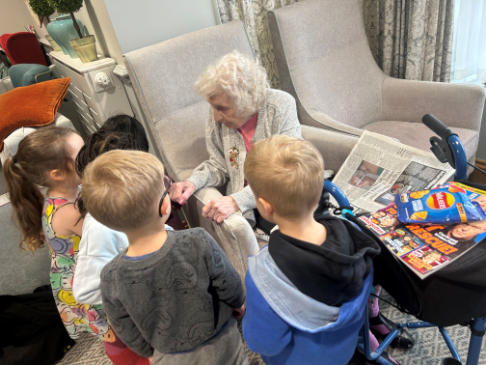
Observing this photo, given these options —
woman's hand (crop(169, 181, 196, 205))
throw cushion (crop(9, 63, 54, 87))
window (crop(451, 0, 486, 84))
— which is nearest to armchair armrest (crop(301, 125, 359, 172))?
woman's hand (crop(169, 181, 196, 205))

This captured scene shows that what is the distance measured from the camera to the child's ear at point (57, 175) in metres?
1.04

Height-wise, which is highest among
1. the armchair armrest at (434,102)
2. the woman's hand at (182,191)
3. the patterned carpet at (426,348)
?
the woman's hand at (182,191)

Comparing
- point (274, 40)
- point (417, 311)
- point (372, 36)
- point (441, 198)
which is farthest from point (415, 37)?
point (417, 311)

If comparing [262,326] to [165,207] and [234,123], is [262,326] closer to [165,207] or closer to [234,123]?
[165,207]

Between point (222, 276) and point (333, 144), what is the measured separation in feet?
2.70

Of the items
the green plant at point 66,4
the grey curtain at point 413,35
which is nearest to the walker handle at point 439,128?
Result: the grey curtain at point 413,35

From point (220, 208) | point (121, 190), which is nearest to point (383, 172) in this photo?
point (220, 208)

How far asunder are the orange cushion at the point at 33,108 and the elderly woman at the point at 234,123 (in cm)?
136

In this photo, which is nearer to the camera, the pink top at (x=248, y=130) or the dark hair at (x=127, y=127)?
the dark hair at (x=127, y=127)

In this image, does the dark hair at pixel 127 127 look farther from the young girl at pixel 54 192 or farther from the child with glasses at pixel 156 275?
the child with glasses at pixel 156 275

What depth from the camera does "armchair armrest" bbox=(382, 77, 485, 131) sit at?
5.37ft

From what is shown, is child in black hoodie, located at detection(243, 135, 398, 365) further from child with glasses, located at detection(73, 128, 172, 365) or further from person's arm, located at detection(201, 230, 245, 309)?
child with glasses, located at detection(73, 128, 172, 365)

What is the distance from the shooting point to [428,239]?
0.74m

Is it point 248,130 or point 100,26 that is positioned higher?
point 100,26
